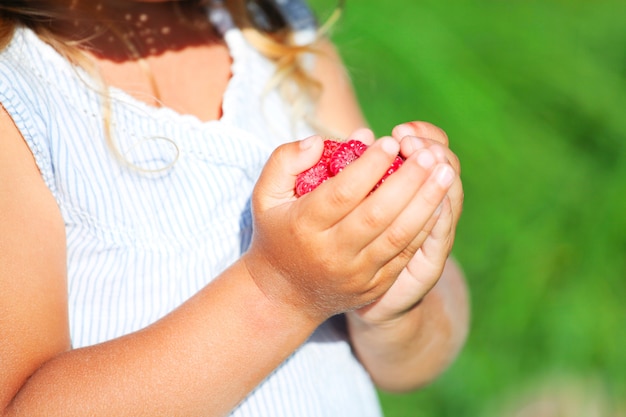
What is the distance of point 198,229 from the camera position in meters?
1.00

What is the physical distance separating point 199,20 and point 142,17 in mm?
97

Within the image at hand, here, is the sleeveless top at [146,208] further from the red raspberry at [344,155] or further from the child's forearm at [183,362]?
the red raspberry at [344,155]

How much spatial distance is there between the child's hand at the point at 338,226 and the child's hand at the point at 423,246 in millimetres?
42

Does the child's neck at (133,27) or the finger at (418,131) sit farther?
the child's neck at (133,27)

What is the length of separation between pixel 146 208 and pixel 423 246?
334 millimetres

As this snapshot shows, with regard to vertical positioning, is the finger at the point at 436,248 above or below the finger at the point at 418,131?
below

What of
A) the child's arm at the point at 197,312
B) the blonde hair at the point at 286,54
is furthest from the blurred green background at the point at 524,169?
the child's arm at the point at 197,312

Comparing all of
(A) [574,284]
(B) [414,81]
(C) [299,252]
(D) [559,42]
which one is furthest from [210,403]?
(D) [559,42]

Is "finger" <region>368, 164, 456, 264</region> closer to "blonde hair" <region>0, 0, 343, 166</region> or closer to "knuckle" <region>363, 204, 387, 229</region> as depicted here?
"knuckle" <region>363, 204, 387, 229</region>

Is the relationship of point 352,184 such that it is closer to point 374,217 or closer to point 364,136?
point 374,217

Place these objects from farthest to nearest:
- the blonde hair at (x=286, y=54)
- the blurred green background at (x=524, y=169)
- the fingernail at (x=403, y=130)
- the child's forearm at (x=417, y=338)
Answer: the blurred green background at (x=524, y=169), the blonde hair at (x=286, y=54), the child's forearm at (x=417, y=338), the fingernail at (x=403, y=130)

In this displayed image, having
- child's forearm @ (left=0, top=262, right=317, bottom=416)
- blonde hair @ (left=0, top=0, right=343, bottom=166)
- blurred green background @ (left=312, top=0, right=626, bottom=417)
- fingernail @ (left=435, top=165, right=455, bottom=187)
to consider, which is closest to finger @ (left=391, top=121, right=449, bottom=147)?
fingernail @ (left=435, top=165, right=455, bottom=187)

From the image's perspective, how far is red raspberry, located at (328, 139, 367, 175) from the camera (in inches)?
31.1

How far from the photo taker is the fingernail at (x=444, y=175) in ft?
2.36
